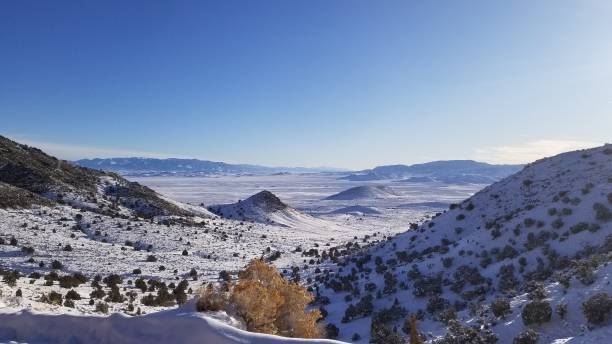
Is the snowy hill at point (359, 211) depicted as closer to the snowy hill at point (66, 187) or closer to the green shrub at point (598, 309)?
the snowy hill at point (66, 187)

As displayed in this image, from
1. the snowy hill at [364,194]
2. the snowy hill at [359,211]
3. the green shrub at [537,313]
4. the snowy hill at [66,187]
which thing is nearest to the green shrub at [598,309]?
the green shrub at [537,313]

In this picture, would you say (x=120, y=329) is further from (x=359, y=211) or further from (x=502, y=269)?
(x=359, y=211)

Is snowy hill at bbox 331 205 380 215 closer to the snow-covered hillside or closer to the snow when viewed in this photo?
the snow-covered hillside

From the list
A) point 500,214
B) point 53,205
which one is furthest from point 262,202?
point 500,214

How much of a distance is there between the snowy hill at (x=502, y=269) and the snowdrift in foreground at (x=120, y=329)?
5.86 m

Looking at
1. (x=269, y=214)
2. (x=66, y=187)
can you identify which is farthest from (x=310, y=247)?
(x=66, y=187)

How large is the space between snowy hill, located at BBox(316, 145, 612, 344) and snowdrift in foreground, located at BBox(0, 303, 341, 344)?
5.86m

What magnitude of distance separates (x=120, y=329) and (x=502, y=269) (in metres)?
14.9

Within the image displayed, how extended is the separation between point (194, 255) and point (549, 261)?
22.5 metres

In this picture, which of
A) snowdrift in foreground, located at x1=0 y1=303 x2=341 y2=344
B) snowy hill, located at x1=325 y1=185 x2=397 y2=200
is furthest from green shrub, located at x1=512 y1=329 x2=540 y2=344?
snowy hill, located at x1=325 y1=185 x2=397 y2=200

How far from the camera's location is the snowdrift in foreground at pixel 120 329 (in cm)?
735

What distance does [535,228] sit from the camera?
21.7 meters

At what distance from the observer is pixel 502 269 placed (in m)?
18.3

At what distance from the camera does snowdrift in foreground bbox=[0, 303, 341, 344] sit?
7.35m
